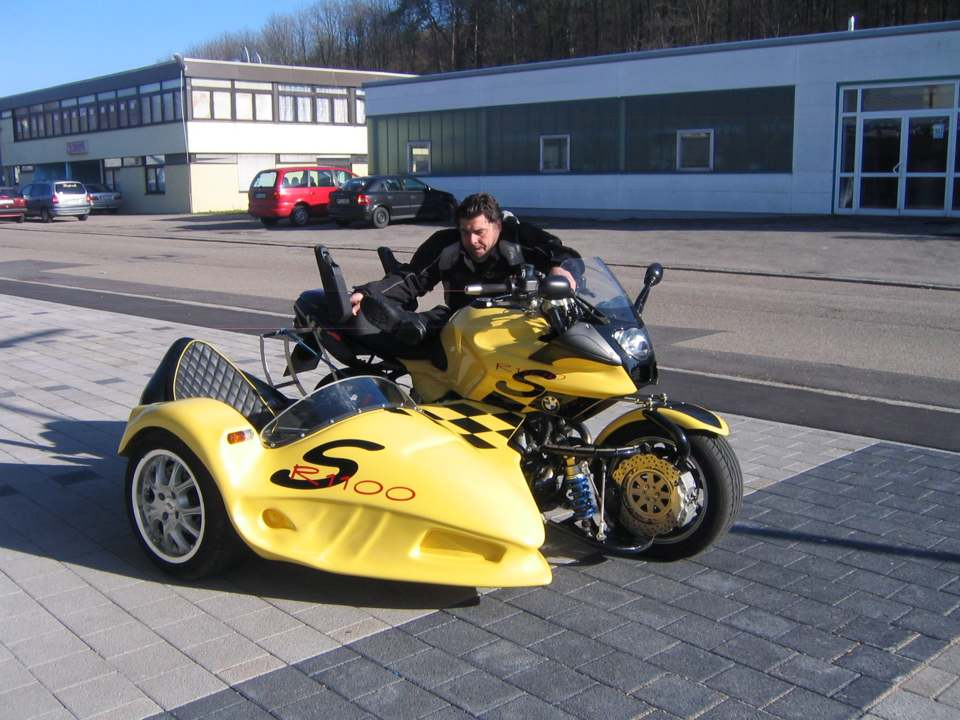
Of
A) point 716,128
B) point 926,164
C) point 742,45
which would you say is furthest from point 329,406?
point 716,128

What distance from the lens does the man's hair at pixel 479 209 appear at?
522cm

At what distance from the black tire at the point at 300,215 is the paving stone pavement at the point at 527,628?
88.7 ft

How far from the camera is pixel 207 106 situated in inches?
1885

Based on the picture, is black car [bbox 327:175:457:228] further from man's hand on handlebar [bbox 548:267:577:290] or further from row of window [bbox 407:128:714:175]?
man's hand on handlebar [bbox 548:267:577:290]

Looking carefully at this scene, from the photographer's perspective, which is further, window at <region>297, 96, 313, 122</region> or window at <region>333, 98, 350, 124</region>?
window at <region>333, 98, 350, 124</region>

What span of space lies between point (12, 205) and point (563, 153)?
21.8 m

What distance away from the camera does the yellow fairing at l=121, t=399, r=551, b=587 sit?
12.6 feet

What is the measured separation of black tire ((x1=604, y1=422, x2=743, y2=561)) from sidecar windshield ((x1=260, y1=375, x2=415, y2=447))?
1.03 metres

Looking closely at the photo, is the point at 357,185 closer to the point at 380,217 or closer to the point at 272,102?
the point at 380,217

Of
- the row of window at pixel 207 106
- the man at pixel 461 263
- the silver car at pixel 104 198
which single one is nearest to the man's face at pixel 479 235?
the man at pixel 461 263

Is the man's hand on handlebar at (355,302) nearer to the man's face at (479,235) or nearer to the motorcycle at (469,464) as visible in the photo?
the man's face at (479,235)

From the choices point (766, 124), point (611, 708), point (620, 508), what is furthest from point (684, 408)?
point (766, 124)

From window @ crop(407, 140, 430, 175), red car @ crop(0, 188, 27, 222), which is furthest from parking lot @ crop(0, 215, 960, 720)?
red car @ crop(0, 188, 27, 222)

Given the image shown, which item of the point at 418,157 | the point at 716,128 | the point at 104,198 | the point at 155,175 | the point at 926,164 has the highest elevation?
the point at 716,128
